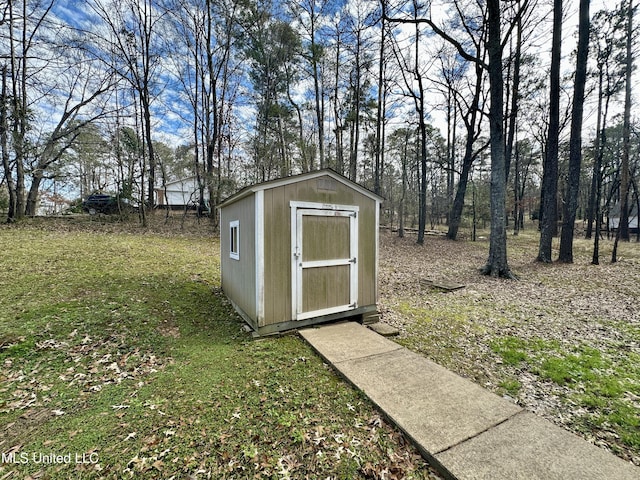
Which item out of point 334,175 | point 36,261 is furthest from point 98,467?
point 36,261

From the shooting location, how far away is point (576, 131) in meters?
9.91

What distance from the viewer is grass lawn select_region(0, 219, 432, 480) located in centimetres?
202

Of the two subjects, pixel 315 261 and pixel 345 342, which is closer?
pixel 345 342

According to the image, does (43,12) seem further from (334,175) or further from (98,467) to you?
(98,467)

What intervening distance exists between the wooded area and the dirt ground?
3.83 meters

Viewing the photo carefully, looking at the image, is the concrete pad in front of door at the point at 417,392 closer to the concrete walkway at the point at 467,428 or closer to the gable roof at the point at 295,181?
the concrete walkway at the point at 467,428

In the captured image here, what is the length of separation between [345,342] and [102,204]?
53.3ft

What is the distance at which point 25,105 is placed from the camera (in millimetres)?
11227

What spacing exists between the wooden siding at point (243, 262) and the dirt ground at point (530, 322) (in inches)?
99.1

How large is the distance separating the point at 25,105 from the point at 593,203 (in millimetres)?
29460

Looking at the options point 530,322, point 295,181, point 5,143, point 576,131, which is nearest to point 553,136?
point 576,131

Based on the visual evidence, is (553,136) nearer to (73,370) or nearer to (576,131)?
(576,131)

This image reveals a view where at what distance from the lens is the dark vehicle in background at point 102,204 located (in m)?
14.3

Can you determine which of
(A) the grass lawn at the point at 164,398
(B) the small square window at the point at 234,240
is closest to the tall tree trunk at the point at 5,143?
(A) the grass lawn at the point at 164,398
